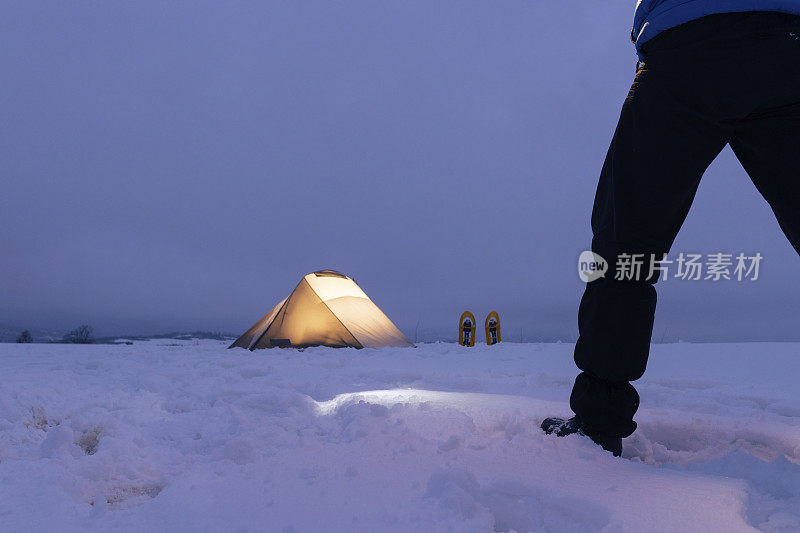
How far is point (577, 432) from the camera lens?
1.42m

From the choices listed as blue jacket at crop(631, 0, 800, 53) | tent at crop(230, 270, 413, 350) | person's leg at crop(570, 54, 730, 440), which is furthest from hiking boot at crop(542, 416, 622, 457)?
tent at crop(230, 270, 413, 350)

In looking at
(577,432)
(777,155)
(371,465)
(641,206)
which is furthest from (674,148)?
(371,465)

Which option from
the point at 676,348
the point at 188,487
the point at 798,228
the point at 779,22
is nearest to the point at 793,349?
the point at 676,348

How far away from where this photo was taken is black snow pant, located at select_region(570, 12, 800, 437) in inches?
51.8

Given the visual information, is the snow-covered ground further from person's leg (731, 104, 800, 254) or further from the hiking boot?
person's leg (731, 104, 800, 254)

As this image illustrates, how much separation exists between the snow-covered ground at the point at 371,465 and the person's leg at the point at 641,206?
218mm

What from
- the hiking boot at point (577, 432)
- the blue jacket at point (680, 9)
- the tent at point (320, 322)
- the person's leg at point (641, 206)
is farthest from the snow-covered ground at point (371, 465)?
the tent at point (320, 322)

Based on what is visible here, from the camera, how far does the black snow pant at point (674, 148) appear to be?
51.8 inches

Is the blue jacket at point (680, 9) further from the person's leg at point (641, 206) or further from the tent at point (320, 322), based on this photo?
the tent at point (320, 322)

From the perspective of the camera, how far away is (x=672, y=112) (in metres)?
1.37

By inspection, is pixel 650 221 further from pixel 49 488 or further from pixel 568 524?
pixel 49 488

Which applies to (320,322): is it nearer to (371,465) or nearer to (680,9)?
(371,465)

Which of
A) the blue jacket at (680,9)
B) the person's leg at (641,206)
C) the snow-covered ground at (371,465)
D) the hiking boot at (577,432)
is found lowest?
the snow-covered ground at (371,465)

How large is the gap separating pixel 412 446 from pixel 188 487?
619 millimetres
